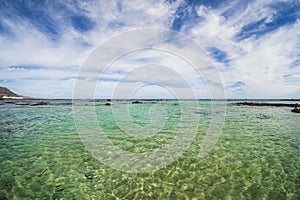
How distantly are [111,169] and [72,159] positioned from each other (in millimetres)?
2509

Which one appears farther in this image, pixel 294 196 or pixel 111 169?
pixel 111 169

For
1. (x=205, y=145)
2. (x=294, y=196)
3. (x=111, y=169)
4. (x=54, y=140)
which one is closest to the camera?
(x=294, y=196)

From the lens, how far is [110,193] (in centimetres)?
672

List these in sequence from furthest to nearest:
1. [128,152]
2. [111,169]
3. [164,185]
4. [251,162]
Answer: [128,152] < [251,162] < [111,169] < [164,185]

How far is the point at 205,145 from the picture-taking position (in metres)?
12.4

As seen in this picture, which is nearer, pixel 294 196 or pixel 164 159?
pixel 294 196

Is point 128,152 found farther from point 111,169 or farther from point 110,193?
point 110,193

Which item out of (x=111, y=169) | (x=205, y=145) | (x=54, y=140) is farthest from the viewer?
(x=54, y=140)

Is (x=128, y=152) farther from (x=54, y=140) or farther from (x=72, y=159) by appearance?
(x=54, y=140)

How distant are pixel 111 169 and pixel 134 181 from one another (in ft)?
5.53

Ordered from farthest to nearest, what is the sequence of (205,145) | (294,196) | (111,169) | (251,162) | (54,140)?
(54,140) → (205,145) → (251,162) → (111,169) → (294,196)

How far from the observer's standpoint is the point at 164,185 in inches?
286

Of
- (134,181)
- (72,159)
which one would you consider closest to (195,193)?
(134,181)

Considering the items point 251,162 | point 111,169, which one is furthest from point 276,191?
point 111,169
